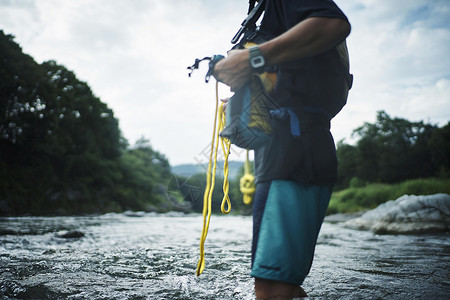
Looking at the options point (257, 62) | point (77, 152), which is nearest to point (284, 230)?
point (257, 62)

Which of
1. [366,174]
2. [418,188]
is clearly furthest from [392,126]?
[418,188]

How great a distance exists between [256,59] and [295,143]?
41 cm

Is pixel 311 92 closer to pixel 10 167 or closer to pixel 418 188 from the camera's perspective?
pixel 418 188

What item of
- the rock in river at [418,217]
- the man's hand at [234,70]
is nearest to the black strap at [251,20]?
the man's hand at [234,70]

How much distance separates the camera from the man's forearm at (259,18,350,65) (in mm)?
1259

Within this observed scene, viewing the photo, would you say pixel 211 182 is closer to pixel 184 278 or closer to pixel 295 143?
pixel 295 143

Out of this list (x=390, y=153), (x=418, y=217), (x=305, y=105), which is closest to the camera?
(x=305, y=105)

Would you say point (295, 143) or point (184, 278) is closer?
point (295, 143)

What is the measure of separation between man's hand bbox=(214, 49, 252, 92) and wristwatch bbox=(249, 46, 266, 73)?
0.02 metres

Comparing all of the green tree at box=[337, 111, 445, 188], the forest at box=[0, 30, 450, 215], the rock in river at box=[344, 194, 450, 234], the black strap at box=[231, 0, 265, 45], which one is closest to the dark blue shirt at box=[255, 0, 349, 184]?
the black strap at box=[231, 0, 265, 45]

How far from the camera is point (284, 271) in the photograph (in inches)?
49.5

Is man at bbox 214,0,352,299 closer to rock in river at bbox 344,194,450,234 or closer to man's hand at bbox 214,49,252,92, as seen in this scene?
man's hand at bbox 214,49,252,92

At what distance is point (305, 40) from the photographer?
1260 millimetres

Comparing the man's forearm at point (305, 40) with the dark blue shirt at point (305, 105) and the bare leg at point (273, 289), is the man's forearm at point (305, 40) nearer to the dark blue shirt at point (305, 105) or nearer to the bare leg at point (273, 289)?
the dark blue shirt at point (305, 105)
